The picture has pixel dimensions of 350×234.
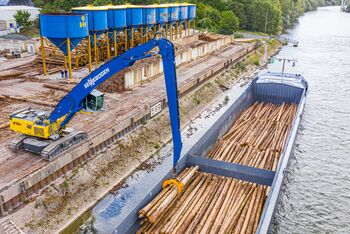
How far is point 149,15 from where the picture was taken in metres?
41.8

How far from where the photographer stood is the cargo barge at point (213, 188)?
14742 millimetres

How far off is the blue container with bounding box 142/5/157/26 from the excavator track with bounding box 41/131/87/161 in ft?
81.3

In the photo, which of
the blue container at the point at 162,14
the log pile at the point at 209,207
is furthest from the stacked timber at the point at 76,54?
the log pile at the point at 209,207

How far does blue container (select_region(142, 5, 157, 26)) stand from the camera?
40.9 meters

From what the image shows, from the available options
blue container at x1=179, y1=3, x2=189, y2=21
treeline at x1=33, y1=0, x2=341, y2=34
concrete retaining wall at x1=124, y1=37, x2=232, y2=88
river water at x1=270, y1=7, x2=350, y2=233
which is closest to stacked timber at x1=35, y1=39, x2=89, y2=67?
concrete retaining wall at x1=124, y1=37, x2=232, y2=88

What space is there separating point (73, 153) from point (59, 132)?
1.34m

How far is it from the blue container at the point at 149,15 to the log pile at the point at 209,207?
1062 inches

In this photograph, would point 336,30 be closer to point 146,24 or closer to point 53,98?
point 146,24

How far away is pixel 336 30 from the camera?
305ft

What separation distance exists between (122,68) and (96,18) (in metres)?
18.4

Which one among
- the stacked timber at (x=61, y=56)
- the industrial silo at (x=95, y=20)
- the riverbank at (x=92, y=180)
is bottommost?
the riverbank at (x=92, y=180)

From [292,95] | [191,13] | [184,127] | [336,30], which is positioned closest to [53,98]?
[184,127]

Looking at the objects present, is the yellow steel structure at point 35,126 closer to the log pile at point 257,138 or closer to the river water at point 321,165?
the log pile at point 257,138

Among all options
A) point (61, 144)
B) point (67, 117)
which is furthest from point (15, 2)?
point (61, 144)
